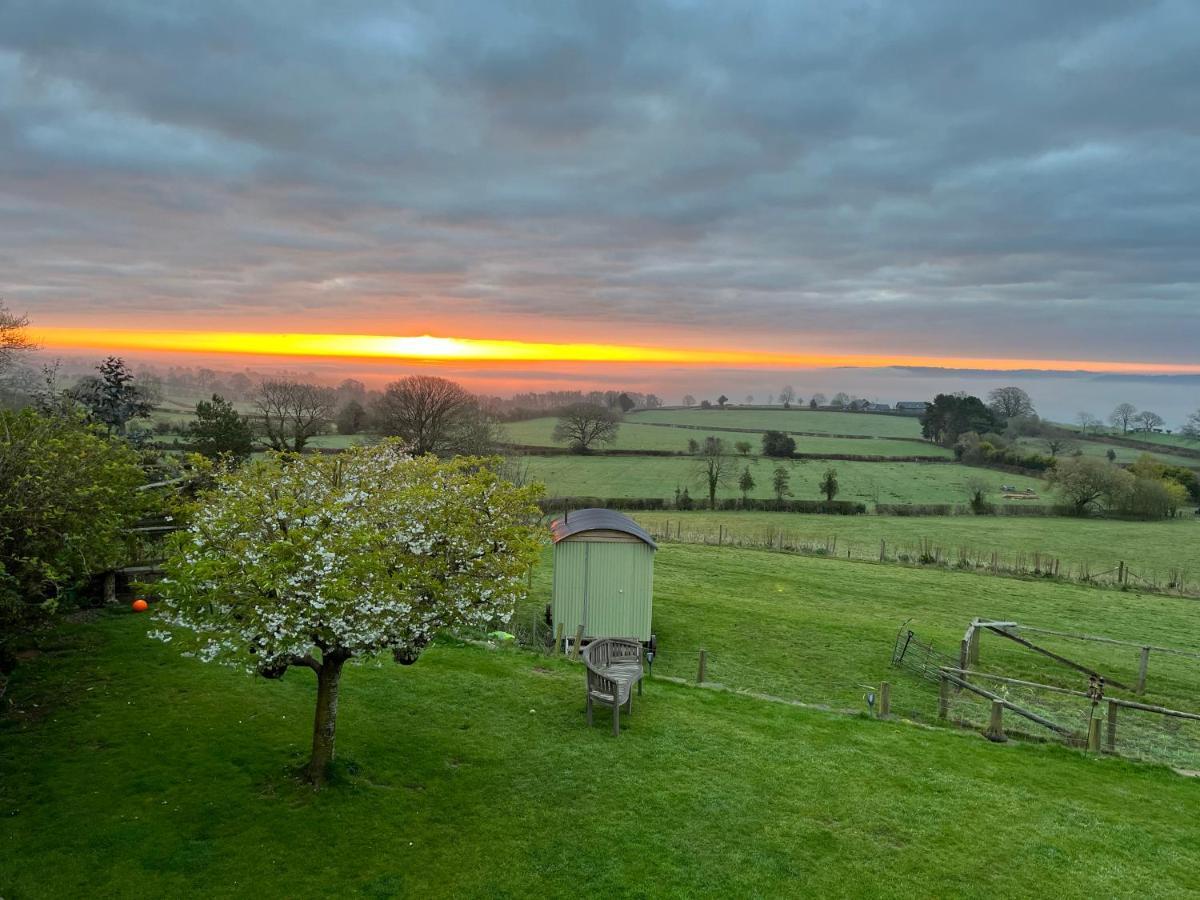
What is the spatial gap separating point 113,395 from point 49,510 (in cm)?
2517

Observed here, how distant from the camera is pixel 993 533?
158ft

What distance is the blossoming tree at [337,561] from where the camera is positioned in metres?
8.06

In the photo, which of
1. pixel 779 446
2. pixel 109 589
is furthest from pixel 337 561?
pixel 779 446

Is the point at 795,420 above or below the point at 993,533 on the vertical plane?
above

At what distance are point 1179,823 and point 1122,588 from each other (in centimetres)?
2868

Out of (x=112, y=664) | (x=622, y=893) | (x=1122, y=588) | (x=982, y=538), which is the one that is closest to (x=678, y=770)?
(x=622, y=893)

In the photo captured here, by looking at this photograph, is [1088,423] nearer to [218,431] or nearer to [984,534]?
[984,534]

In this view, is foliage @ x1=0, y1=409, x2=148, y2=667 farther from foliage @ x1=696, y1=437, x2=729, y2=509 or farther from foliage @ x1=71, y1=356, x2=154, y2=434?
foliage @ x1=696, y1=437, x2=729, y2=509

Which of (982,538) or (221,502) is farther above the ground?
(221,502)

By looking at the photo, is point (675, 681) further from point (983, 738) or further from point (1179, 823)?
point (1179, 823)

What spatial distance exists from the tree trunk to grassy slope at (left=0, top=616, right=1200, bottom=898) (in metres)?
0.31

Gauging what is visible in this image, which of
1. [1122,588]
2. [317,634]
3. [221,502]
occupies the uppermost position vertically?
[221,502]

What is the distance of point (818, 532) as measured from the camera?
46.4 meters

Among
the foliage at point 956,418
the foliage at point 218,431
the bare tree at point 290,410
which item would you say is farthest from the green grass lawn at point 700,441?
the foliage at point 218,431
